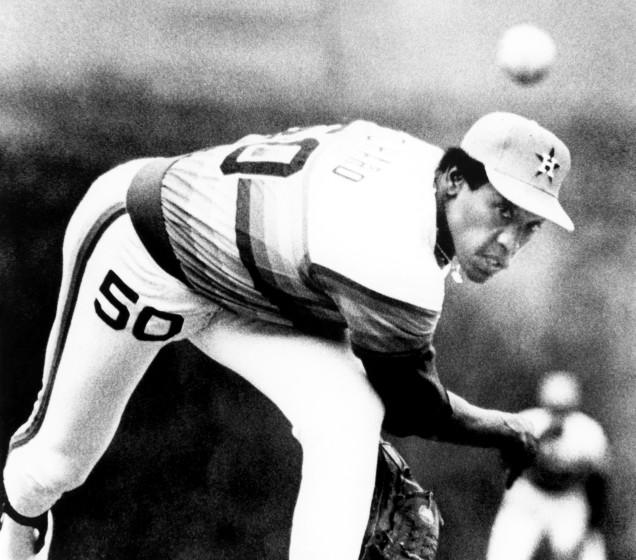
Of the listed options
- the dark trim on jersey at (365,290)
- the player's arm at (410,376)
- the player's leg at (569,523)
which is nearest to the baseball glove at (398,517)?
the player's arm at (410,376)

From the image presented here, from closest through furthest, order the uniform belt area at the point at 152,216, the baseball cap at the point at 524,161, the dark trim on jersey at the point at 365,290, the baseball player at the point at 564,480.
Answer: the dark trim on jersey at the point at 365,290 → the baseball cap at the point at 524,161 → the uniform belt area at the point at 152,216 → the baseball player at the point at 564,480

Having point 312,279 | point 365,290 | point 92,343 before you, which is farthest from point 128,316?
point 365,290

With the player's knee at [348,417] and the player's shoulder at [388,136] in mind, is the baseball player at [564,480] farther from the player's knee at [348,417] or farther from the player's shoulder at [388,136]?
the player's shoulder at [388,136]

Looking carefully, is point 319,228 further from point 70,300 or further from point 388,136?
point 70,300

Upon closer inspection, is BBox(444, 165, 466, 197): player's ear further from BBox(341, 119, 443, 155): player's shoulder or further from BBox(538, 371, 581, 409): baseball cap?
BBox(538, 371, 581, 409): baseball cap

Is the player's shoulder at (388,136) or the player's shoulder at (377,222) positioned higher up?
the player's shoulder at (388,136)

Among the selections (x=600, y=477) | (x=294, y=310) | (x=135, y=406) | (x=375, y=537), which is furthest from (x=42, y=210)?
(x=600, y=477)

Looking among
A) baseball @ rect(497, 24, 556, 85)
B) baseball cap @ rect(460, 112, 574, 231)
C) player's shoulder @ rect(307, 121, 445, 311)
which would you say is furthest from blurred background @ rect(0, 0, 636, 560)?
player's shoulder @ rect(307, 121, 445, 311)
